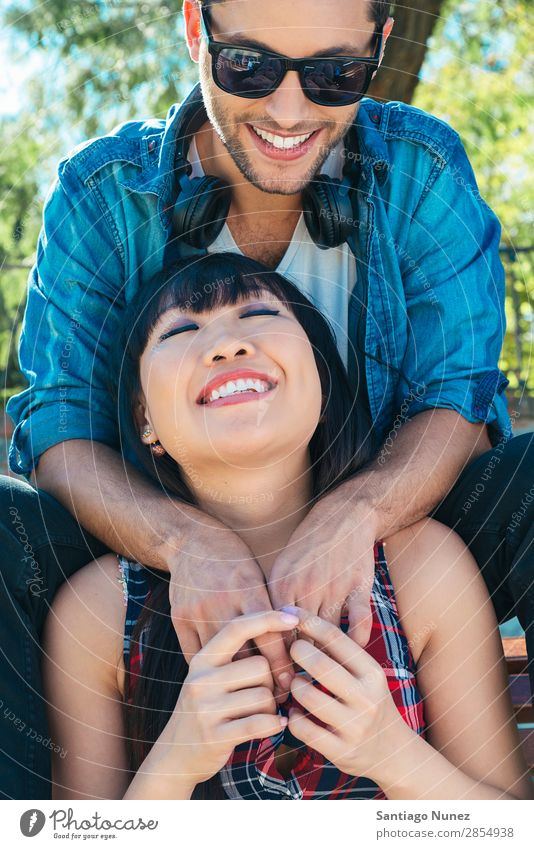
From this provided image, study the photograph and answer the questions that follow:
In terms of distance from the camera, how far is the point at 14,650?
1842 millimetres

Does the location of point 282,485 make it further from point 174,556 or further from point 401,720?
point 401,720

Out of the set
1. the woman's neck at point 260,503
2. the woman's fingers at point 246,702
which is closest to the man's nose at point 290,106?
the woman's neck at point 260,503

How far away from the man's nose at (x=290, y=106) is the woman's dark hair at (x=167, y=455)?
1.30 feet

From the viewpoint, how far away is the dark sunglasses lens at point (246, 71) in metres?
2.29

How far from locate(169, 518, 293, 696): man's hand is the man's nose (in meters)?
1.02

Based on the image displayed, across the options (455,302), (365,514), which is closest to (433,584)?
(365,514)

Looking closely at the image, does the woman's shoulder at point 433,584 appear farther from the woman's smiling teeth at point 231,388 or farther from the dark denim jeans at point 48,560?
the woman's smiling teeth at point 231,388

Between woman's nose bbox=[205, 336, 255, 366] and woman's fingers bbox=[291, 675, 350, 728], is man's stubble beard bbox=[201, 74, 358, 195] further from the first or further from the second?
woman's fingers bbox=[291, 675, 350, 728]

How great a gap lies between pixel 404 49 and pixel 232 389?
8.40 ft

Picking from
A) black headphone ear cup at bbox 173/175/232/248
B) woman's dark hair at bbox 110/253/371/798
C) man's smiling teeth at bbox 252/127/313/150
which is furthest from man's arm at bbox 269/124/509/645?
black headphone ear cup at bbox 173/175/232/248

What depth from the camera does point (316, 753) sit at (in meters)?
1.84

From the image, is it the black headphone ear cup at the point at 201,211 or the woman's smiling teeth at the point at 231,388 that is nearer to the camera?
the woman's smiling teeth at the point at 231,388

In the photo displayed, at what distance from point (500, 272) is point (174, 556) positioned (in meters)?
1.13
